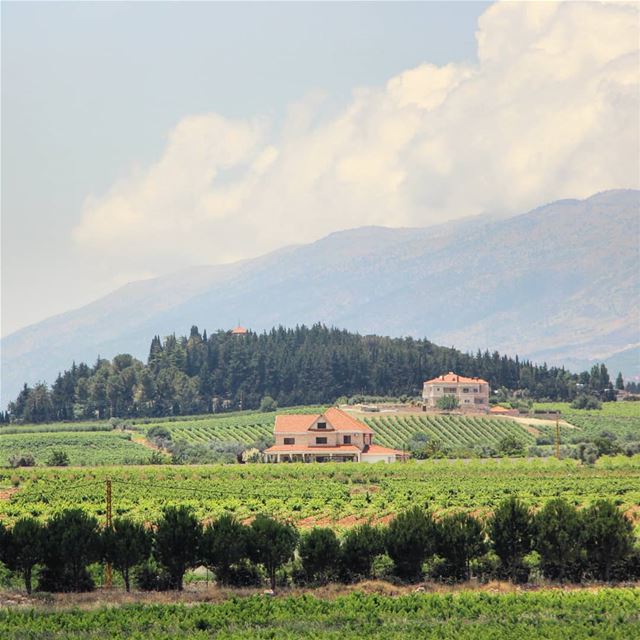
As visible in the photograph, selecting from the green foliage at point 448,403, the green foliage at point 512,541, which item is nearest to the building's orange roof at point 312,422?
the green foliage at point 448,403

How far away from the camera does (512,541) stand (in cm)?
4797

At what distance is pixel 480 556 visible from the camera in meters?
48.0

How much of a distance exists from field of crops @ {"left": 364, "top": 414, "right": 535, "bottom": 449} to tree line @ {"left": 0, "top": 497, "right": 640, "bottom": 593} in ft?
273

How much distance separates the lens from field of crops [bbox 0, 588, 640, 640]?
3697 cm

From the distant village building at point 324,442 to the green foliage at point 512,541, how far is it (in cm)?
6414

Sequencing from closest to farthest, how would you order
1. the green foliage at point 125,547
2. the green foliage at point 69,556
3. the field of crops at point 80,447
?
the green foliage at point 69,556 < the green foliage at point 125,547 < the field of crops at point 80,447

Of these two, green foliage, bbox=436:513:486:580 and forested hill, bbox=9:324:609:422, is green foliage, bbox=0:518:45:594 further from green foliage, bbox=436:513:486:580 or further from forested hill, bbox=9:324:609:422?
forested hill, bbox=9:324:609:422

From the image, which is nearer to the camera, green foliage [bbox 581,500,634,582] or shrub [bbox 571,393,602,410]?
green foliage [bbox 581,500,634,582]

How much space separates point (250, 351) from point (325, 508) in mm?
126524

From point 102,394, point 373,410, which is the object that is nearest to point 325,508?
point 373,410

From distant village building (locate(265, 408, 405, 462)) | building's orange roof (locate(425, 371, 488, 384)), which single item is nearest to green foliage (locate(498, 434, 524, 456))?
distant village building (locate(265, 408, 405, 462))

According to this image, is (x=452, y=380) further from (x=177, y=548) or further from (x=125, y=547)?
(x=125, y=547)

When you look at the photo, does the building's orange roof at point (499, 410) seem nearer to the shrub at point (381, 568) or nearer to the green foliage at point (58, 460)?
the green foliage at point (58, 460)

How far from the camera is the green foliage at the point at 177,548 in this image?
45906 millimetres
